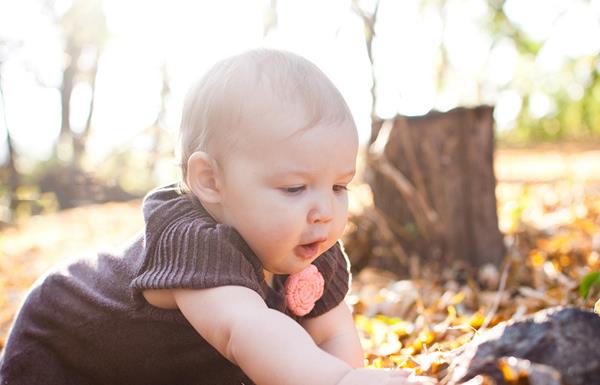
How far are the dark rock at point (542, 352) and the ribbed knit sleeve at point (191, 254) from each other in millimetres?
547

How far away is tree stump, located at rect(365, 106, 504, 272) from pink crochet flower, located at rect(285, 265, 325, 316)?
79.7 inches

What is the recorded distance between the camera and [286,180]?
160 centimetres

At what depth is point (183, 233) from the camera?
1641mm

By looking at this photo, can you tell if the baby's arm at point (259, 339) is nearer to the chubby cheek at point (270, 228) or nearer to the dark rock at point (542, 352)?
the chubby cheek at point (270, 228)

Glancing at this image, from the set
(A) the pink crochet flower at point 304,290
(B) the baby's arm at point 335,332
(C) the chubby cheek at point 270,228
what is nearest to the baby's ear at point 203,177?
(C) the chubby cheek at point 270,228

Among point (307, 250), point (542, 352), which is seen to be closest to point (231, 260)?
point (307, 250)

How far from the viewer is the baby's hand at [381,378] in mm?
1355

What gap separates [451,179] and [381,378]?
2750 millimetres

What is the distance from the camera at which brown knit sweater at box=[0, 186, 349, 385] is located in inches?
68.4

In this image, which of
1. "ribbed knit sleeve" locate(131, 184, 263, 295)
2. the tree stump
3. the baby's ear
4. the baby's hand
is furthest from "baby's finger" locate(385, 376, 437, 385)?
the tree stump

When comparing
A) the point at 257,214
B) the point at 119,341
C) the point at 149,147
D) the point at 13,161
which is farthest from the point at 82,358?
the point at 149,147

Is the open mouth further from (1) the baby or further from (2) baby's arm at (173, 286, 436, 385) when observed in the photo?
(2) baby's arm at (173, 286, 436, 385)

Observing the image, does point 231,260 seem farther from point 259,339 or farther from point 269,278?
point 269,278

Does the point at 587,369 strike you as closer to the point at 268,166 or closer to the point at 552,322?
the point at 552,322
